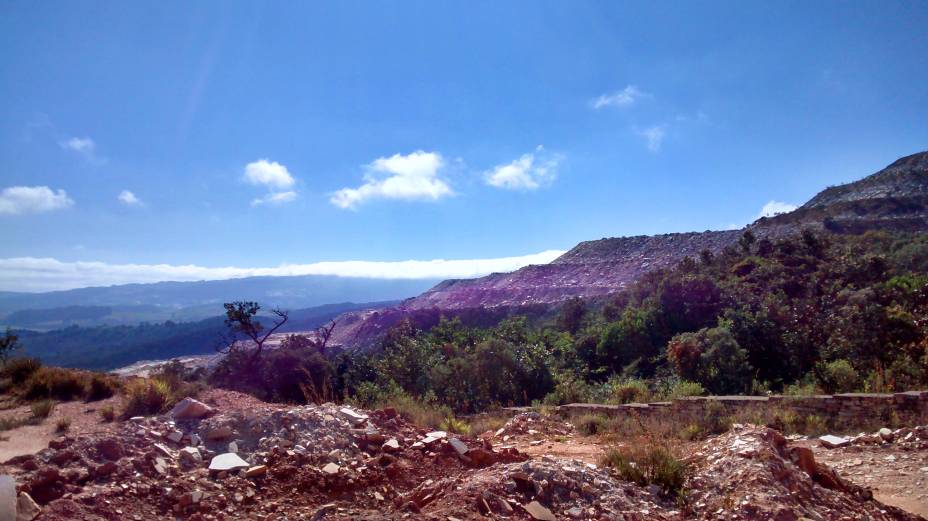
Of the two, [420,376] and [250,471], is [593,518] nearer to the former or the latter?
[250,471]

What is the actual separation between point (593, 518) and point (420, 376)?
1189 cm

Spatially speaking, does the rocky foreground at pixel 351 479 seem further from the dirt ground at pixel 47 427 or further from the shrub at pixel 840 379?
the shrub at pixel 840 379

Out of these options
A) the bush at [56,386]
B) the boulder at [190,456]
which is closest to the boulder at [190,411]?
the boulder at [190,456]

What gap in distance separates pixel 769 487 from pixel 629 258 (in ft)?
142

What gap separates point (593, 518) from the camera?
4.62 meters

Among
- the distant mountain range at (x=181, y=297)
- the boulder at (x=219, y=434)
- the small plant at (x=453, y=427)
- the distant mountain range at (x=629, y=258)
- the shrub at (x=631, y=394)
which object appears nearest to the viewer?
the boulder at (x=219, y=434)

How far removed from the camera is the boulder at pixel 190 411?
611 centimetres

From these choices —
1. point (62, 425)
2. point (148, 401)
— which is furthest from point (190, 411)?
point (62, 425)

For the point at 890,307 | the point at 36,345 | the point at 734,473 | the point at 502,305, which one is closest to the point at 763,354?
the point at 890,307

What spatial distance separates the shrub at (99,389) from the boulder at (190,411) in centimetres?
471

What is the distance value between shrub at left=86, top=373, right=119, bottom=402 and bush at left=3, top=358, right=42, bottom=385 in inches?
90.1

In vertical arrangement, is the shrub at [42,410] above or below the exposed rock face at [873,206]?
below

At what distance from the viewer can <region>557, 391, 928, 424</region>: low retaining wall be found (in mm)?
8234

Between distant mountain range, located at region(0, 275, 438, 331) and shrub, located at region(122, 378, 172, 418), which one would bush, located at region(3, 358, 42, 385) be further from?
distant mountain range, located at region(0, 275, 438, 331)
